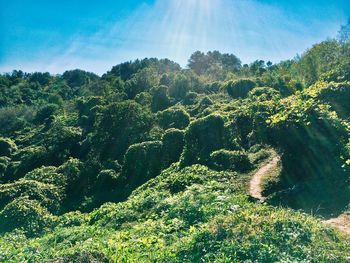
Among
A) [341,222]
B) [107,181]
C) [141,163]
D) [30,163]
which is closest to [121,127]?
[107,181]

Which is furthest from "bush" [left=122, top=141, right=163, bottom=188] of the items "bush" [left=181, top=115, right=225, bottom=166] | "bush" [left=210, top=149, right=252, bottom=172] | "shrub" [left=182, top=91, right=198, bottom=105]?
"shrub" [left=182, top=91, right=198, bottom=105]

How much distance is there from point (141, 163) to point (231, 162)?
27.5ft

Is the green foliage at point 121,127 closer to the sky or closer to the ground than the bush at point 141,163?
closer to the sky

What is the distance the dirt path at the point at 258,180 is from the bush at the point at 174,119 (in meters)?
13.2

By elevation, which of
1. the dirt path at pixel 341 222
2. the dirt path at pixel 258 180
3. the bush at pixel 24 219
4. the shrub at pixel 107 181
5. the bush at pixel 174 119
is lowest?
the bush at pixel 24 219

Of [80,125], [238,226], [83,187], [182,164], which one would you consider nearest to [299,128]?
[238,226]

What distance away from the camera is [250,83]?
133ft

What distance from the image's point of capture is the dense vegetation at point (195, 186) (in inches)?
291

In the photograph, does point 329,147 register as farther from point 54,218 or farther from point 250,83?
point 250,83

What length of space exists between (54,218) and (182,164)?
7.01 metres

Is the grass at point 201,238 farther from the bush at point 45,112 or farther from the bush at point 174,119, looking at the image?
the bush at point 45,112

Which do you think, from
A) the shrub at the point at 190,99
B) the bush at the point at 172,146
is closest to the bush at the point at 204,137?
the bush at the point at 172,146

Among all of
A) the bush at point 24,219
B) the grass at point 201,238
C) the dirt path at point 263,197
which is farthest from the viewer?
the bush at point 24,219

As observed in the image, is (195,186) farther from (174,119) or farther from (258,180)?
(174,119)
